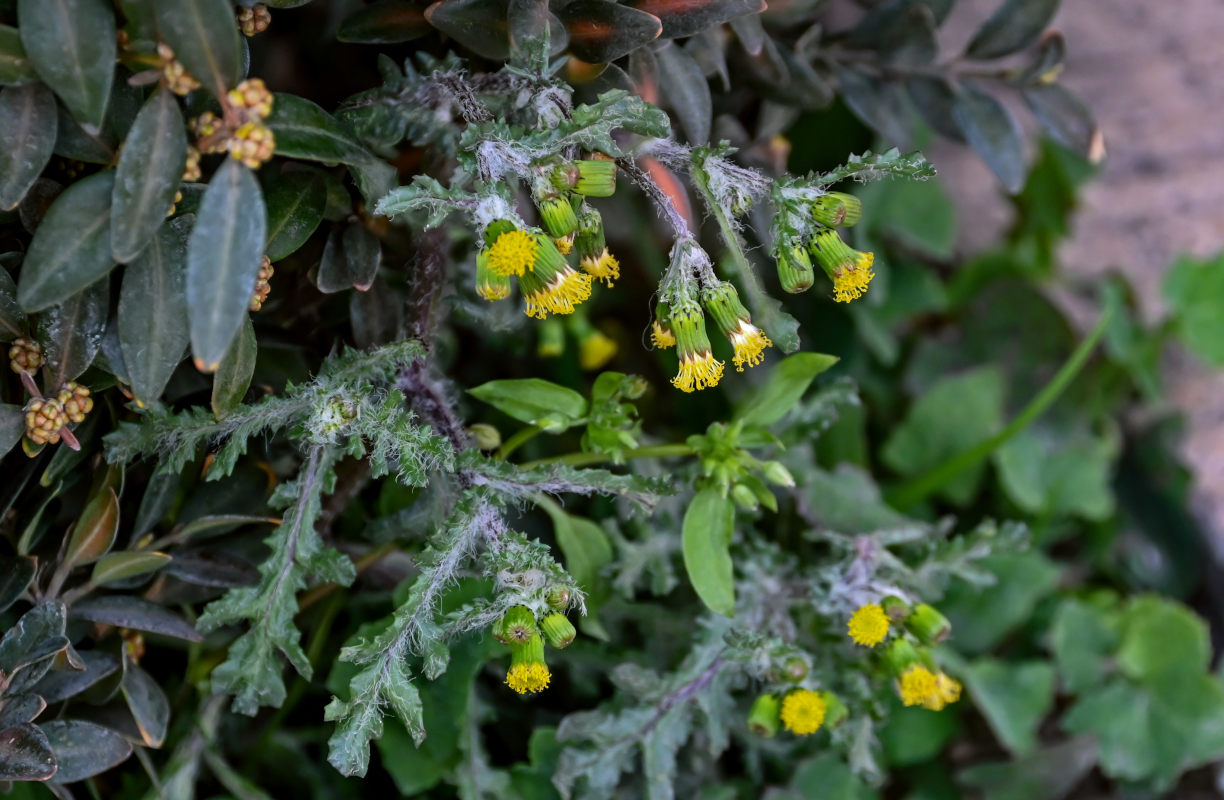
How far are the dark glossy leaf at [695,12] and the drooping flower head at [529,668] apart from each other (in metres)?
0.72

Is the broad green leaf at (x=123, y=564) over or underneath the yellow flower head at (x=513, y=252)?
underneath

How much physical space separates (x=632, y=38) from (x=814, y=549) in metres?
0.93

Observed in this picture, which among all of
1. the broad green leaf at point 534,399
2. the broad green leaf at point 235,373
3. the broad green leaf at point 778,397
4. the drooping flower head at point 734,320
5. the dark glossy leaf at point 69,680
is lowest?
the dark glossy leaf at point 69,680

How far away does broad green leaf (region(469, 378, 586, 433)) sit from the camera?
1283 mm

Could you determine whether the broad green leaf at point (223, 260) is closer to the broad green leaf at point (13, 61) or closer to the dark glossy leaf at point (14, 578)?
the broad green leaf at point (13, 61)

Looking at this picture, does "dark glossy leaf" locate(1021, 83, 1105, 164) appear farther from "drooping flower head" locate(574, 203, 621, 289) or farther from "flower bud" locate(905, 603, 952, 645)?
"drooping flower head" locate(574, 203, 621, 289)

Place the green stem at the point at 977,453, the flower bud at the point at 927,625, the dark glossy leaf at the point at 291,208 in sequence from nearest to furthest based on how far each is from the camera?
1. the dark glossy leaf at the point at 291,208
2. the flower bud at the point at 927,625
3. the green stem at the point at 977,453

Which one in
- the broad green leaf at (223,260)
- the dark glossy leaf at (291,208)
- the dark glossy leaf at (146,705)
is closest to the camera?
the broad green leaf at (223,260)

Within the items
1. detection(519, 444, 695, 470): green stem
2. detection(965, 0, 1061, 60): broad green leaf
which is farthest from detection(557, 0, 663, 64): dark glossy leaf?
detection(965, 0, 1061, 60): broad green leaf

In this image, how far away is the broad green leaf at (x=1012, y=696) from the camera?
1863mm

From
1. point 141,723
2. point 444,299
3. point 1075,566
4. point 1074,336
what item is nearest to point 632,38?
point 444,299

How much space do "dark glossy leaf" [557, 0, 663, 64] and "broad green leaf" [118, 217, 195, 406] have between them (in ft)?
1.67

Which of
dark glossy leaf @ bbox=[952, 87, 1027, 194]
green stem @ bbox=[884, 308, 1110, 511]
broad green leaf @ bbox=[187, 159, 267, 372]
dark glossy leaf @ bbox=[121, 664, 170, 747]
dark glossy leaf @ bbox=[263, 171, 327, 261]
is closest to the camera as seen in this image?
broad green leaf @ bbox=[187, 159, 267, 372]

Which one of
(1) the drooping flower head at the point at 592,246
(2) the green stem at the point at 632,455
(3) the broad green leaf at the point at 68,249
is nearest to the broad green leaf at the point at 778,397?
(2) the green stem at the point at 632,455
